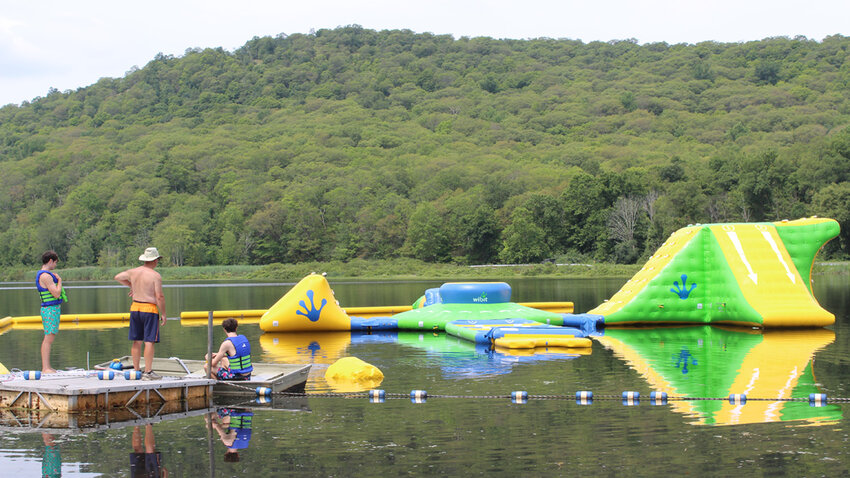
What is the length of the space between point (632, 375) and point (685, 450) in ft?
18.4

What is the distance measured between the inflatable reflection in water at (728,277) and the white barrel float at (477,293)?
265cm

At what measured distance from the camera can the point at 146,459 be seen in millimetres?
9422

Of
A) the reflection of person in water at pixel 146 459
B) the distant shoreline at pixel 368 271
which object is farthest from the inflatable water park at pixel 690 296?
the distant shoreline at pixel 368 271

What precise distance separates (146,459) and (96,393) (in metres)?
2.34

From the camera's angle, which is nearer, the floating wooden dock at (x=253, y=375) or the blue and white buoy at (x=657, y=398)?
the blue and white buoy at (x=657, y=398)

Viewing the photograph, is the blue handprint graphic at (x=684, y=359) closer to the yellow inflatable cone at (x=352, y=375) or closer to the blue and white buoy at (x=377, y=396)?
the yellow inflatable cone at (x=352, y=375)

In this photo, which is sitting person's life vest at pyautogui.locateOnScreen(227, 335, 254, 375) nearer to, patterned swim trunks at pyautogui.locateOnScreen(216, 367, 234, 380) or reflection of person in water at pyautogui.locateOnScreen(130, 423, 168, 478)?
patterned swim trunks at pyautogui.locateOnScreen(216, 367, 234, 380)

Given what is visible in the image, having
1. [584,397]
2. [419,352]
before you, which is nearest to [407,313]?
[419,352]

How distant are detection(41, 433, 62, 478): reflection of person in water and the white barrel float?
1376cm

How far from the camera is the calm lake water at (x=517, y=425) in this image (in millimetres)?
9117

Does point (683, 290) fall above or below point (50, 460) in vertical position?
above

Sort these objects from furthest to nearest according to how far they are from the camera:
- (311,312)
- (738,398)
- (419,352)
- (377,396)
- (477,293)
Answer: (477,293) → (311,312) → (419,352) → (377,396) → (738,398)

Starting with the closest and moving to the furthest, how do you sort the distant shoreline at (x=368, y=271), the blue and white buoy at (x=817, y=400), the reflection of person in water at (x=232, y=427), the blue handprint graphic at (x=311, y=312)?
1. the reflection of person in water at (x=232, y=427)
2. the blue and white buoy at (x=817, y=400)
3. the blue handprint graphic at (x=311, y=312)
4. the distant shoreline at (x=368, y=271)

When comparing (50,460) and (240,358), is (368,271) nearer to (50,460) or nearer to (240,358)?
(240,358)
